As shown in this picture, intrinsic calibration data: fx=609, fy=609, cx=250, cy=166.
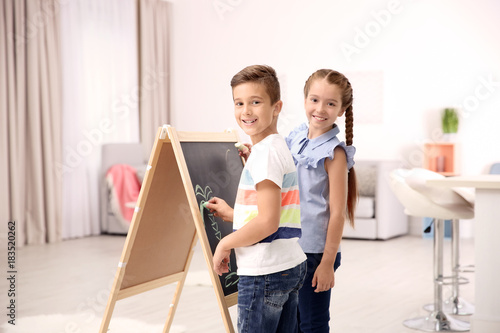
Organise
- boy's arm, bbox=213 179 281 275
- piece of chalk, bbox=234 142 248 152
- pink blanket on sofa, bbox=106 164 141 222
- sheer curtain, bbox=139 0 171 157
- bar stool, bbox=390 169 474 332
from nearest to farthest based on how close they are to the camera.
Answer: boy's arm, bbox=213 179 281 275 < piece of chalk, bbox=234 142 248 152 < bar stool, bbox=390 169 474 332 < pink blanket on sofa, bbox=106 164 141 222 < sheer curtain, bbox=139 0 171 157

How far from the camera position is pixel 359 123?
658cm

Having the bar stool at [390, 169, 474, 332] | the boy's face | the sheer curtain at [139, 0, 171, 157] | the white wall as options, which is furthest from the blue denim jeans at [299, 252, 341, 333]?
the sheer curtain at [139, 0, 171, 157]

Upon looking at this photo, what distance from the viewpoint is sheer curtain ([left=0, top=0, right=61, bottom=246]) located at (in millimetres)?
5391

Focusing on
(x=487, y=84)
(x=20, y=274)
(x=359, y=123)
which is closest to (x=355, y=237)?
(x=359, y=123)

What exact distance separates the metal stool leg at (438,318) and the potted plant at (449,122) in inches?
122

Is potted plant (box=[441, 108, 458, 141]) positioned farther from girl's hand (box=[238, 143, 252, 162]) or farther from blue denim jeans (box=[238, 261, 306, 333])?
blue denim jeans (box=[238, 261, 306, 333])

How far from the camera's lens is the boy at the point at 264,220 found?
1.50 meters

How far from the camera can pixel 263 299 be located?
1.54m

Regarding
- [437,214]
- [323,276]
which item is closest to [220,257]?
[323,276]

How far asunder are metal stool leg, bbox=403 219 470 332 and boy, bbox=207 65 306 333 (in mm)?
1652

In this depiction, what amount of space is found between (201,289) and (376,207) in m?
2.58

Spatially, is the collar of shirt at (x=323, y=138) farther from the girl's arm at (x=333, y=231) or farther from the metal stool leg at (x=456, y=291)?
the metal stool leg at (x=456, y=291)

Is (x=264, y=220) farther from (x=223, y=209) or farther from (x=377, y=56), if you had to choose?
(x=377, y=56)

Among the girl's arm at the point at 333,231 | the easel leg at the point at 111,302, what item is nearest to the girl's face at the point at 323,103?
the girl's arm at the point at 333,231
